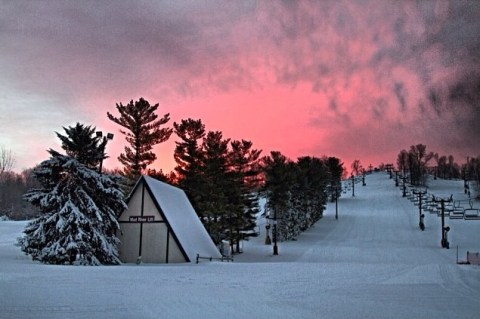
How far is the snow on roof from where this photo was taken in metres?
26.5

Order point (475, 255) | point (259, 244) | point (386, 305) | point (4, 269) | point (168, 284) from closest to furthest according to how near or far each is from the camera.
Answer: point (386, 305) < point (168, 284) < point (4, 269) < point (475, 255) < point (259, 244)

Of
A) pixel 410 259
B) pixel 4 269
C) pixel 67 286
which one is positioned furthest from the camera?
pixel 410 259

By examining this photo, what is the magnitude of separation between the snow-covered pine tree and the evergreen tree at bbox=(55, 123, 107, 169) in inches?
53.7

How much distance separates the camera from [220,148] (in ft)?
136

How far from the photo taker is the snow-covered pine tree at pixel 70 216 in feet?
72.3

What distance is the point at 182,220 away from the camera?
1137 inches

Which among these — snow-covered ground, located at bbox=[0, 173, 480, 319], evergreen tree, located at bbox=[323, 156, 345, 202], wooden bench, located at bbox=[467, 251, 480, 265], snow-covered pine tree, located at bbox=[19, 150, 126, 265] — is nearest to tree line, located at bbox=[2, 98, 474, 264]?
snow-covered pine tree, located at bbox=[19, 150, 126, 265]

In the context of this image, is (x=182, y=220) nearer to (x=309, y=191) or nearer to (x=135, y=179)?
(x=135, y=179)

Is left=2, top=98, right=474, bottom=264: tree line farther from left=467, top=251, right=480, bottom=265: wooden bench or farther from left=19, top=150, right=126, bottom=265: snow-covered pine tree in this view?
left=467, top=251, right=480, bottom=265: wooden bench

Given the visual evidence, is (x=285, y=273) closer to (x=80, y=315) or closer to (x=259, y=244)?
(x=80, y=315)

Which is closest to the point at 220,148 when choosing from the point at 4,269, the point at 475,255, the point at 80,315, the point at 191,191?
the point at 191,191

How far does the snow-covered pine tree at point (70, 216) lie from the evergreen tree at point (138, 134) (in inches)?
798

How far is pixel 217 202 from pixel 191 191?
3560 mm

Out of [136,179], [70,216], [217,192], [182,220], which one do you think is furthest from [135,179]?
[70,216]
